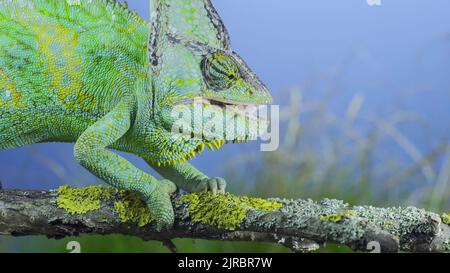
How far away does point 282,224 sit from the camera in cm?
171

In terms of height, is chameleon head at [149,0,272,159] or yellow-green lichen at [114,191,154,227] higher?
chameleon head at [149,0,272,159]

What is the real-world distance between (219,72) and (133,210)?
56cm

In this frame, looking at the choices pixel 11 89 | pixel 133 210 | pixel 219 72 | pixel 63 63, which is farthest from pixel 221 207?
pixel 11 89

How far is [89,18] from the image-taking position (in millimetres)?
2199

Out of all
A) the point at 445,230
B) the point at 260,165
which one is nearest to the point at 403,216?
the point at 445,230

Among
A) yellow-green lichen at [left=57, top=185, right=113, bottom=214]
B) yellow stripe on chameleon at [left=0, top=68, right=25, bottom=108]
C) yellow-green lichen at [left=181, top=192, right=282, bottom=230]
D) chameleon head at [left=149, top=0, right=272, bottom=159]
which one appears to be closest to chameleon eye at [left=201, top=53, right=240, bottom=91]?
chameleon head at [left=149, top=0, right=272, bottom=159]

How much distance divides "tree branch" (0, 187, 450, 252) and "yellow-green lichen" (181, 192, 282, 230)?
0.02 metres

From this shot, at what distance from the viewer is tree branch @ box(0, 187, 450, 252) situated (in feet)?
5.24

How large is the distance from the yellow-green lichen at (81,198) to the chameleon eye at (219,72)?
1.72ft

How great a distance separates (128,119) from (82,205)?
34 centimetres

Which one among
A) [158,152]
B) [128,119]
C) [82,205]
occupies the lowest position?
[82,205]

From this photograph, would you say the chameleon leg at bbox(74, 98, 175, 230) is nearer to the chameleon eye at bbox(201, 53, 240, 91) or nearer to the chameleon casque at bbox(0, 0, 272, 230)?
the chameleon casque at bbox(0, 0, 272, 230)
